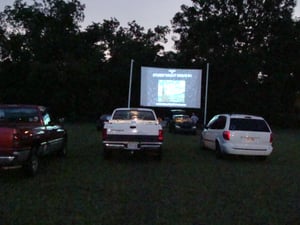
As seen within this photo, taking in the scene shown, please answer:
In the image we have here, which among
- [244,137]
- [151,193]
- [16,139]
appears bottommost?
[151,193]

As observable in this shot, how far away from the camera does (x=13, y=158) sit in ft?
35.1

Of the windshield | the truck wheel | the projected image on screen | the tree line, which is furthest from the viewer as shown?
the tree line

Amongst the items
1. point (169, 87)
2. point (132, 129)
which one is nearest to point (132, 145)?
point (132, 129)

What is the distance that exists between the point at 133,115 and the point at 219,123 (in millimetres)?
3137

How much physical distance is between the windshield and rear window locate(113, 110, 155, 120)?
4.15 metres

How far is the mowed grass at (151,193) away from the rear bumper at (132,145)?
47 cm

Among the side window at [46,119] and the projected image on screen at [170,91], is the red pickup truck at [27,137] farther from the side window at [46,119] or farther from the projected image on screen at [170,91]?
the projected image on screen at [170,91]

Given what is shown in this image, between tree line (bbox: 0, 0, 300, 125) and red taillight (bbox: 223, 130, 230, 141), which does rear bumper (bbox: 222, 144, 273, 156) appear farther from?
tree line (bbox: 0, 0, 300, 125)

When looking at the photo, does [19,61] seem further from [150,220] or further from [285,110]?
[150,220]

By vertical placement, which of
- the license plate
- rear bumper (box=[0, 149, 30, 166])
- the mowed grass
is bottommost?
the mowed grass

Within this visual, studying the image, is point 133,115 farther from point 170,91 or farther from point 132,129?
point 170,91

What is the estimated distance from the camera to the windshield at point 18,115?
1365cm

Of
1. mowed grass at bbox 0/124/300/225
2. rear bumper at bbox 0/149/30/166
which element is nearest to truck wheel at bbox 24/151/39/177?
mowed grass at bbox 0/124/300/225

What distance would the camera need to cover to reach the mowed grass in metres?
7.82
